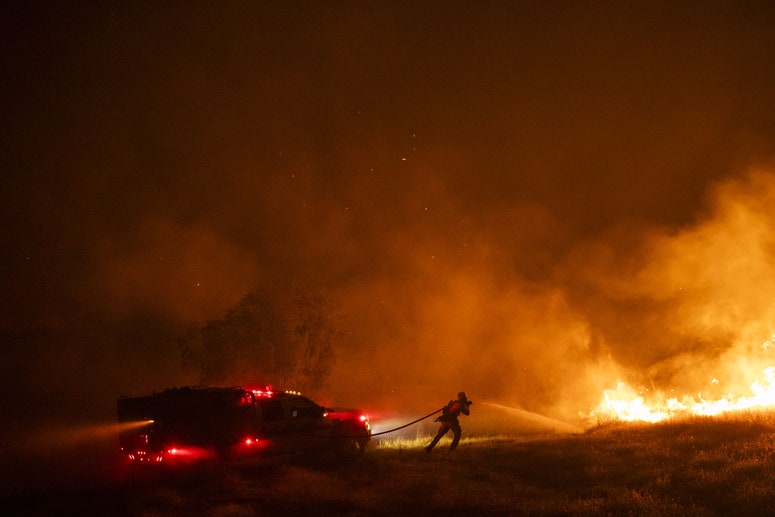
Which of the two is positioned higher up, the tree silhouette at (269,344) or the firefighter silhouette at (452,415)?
the tree silhouette at (269,344)

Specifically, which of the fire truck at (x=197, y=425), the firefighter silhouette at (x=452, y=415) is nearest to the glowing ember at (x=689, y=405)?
the firefighter silhouette at (x=452, y=415)

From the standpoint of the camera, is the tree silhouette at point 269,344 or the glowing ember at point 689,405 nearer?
the glowing ember at point 689,405

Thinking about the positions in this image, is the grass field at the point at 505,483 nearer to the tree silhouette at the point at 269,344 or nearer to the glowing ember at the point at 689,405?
the glowing ember at the point at 689,405

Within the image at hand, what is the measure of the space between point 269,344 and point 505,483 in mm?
15626

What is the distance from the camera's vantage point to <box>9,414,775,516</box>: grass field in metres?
9.53

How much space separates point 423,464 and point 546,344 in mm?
22832

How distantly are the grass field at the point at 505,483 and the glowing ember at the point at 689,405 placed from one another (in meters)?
3.09

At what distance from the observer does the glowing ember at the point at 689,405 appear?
17.7 meters

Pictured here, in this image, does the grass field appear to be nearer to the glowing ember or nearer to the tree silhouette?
the glowing ember

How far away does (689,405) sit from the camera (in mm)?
19141

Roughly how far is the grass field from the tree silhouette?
11.2 meters

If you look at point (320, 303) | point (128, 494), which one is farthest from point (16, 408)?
point (128, 494)

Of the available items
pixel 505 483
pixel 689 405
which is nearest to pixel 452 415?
pixel 505 483

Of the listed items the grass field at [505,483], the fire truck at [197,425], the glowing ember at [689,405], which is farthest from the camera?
the glowing ember at [689,405]
